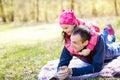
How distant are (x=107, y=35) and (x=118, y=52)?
0.89 m

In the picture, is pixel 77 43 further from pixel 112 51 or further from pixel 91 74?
pixel 112 51

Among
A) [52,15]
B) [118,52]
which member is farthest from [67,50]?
[52,15]

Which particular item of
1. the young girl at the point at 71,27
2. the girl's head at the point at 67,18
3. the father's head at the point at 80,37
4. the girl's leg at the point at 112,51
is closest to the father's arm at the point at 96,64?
the young girl at the point at 71,27

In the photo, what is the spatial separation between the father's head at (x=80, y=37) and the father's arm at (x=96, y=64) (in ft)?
0.78

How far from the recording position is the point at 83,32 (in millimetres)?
6754

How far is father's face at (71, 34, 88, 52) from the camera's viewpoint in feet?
21.9

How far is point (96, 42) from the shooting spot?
270 inches

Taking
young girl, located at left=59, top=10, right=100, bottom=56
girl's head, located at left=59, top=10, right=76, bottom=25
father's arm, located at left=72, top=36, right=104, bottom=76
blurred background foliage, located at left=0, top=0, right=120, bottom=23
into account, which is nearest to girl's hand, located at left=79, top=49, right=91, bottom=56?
young girl, located at left=59, top=10, right=100, bottom=56

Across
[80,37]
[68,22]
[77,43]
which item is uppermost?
[68,22]

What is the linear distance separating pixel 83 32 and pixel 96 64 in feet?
1.97

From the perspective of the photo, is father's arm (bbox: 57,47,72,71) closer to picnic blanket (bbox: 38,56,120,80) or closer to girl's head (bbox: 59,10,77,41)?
picnic blanket (bbox: 38,56,120,80)

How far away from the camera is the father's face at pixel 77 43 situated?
669cm

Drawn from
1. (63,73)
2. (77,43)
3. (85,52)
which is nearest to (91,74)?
(85,52)

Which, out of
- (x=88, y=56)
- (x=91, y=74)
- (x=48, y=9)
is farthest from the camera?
(x=48, y=9)
